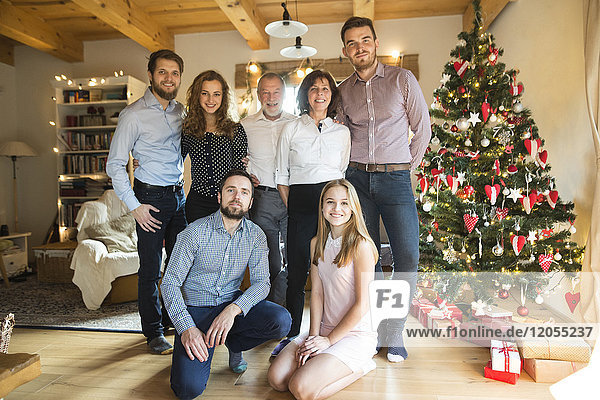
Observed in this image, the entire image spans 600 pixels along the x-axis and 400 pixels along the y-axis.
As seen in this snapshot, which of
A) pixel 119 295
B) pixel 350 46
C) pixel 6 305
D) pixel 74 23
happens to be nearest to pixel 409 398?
pixel 350 46

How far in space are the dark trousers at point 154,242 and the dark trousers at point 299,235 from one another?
28.1 inches

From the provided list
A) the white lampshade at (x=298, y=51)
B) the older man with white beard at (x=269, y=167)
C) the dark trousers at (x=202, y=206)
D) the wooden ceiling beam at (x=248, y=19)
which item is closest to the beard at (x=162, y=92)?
the older man with white beard at (x=269, y=167)

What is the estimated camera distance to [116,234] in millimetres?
3947

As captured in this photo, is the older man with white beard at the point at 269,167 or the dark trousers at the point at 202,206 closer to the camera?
the dark trousers at the point at 202,206

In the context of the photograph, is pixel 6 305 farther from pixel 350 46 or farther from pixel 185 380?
pixel 350 46

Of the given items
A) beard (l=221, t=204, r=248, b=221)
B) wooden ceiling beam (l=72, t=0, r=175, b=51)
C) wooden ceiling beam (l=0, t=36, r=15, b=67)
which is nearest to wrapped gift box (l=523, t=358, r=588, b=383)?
beard (l=221, t=204, r=248, b=221)

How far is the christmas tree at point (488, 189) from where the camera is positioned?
8.45ft

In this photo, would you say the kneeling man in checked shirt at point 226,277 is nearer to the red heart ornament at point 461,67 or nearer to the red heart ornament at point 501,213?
the red heart ornament at point 501,213

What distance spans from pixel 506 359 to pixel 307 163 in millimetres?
1396

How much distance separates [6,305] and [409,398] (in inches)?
136

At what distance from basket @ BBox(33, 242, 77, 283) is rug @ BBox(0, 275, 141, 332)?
87 millimetres

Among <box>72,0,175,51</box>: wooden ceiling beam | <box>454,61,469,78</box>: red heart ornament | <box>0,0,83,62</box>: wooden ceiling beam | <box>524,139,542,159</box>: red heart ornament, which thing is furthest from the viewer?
<box>0,0,83,62</box>: wooden ceiling beam

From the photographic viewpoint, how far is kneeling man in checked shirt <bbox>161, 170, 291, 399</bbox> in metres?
1.95

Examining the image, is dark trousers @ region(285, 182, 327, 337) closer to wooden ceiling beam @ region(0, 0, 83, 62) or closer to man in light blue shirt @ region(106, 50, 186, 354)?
man in light blue shirt @ region(106, 50, 186, 354)
